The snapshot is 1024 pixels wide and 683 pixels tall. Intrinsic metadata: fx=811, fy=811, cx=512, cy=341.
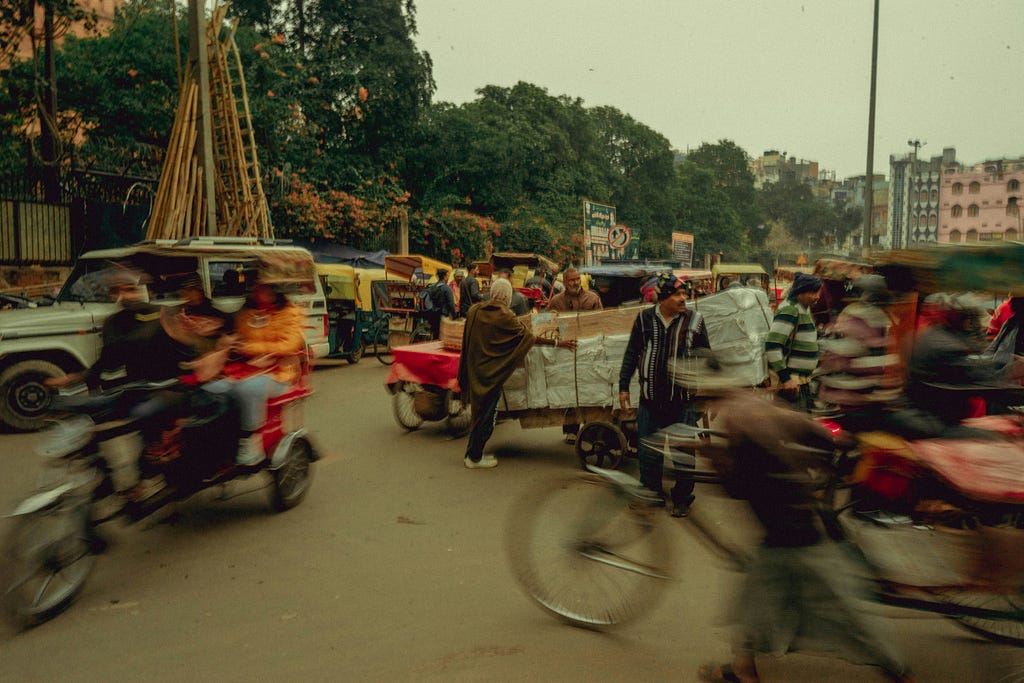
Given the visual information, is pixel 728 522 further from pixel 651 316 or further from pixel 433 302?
pixel 433 302

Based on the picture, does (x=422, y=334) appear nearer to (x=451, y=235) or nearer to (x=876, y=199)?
(x=451, y=235)

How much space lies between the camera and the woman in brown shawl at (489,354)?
7.03m

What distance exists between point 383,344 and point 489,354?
9384 mm

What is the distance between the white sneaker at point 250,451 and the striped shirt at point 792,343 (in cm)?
363

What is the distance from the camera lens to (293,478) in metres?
5.87

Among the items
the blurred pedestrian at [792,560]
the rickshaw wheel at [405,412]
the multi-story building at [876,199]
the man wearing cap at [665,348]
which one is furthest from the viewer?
the multi-story building at [876,199]

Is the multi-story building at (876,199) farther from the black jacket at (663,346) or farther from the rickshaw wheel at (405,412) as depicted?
the black jacket at (663,346)

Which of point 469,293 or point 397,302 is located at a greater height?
point 469,293

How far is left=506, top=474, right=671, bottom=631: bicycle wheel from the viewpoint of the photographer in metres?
3.55

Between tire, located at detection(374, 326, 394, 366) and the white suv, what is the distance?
558cm

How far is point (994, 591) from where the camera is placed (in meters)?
3.05

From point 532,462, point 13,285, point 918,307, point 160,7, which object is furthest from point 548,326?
point 160,7

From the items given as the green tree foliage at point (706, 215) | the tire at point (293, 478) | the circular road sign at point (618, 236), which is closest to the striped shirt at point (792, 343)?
the tire at point (293, 478)

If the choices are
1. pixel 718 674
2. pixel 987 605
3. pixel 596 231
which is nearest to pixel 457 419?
pixel 718 674
